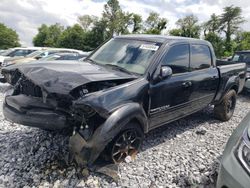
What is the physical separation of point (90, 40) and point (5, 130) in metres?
46.0

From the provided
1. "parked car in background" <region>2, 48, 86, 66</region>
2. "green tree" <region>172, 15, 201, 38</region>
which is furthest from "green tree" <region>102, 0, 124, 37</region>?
"parked car in background" <region>2, 48, 86, 66</region>

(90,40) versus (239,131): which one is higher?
(239,131)

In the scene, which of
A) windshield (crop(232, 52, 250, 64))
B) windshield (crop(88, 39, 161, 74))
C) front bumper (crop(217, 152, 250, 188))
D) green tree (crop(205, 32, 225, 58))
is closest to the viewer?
front bumper (crop(217, 152, 250, 188))

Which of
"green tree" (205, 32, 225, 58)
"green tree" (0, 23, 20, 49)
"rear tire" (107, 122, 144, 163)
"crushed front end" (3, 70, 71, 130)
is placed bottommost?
"green tree" (0, 23, 20, 49)

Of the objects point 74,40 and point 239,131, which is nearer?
point 239,131

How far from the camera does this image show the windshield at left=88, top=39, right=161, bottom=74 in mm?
3990

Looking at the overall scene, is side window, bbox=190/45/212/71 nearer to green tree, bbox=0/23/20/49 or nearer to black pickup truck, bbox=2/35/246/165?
black pickup truck, bbox=2/35/246/165

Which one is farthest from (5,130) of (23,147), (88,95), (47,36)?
(47,36)

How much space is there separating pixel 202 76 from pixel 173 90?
3.39 ft

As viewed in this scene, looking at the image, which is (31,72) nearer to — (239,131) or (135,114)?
(135,114)

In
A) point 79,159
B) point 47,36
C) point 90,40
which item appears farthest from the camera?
point 47,36

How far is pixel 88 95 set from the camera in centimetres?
313

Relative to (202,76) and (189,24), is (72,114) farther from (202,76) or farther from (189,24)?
(189,24)

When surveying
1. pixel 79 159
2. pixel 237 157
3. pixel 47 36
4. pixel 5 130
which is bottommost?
pixel 47 36
